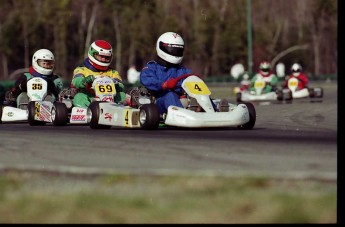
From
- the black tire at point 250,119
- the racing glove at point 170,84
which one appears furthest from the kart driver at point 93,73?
the black tire at point 250,119

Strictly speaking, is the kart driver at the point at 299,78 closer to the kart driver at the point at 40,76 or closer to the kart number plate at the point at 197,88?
the kart driver at the point at 40,76

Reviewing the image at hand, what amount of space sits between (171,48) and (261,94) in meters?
13.5

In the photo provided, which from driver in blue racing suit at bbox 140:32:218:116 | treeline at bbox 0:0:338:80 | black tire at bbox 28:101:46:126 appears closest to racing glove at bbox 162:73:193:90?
driver in blue racing suit at bbox 140:32:218:116

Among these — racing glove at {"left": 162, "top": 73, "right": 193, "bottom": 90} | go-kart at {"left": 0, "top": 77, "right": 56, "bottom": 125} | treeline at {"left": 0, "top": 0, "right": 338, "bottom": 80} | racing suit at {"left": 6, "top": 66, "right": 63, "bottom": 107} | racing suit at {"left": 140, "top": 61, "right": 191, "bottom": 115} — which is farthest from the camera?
treeline at {"left": 0, "top": 0, "right": 338, "bottom": 80}

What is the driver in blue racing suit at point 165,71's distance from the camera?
12.7 m

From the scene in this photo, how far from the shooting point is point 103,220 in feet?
19.2

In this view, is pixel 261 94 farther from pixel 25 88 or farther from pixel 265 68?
pixel 25 88

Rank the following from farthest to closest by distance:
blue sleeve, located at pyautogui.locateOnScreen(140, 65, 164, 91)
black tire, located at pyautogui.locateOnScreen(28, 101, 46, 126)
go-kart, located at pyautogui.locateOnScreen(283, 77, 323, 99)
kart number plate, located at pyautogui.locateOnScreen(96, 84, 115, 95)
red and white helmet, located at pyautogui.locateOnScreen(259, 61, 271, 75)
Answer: go-kart, located at pyautogui.locateOnScreen(283, 77, 323, 99) < red and white helmet, located at pyautogui.locateOnScreen(259, 61, 271, 75) < black tire, located at pyautogui.locateOnScreen(28, 101, 46, 126) < kart number plate, located at pyautogui.locateOnScreen(96, 84, 115, 95) < blue sleeve, located at pyautogui.locateOnScreen(140, 65, 164, 91)

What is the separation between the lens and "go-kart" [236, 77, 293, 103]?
26.1m

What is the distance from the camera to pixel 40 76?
16109mm

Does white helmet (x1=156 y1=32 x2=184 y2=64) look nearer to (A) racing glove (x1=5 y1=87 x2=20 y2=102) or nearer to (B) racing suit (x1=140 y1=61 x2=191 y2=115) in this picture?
(B) racing suit (x1=140 y1=61 x2=191 y2=115)

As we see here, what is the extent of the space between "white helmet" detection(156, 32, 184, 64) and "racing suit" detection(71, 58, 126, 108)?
1478 mm

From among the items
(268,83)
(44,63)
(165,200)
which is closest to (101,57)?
(44,63)

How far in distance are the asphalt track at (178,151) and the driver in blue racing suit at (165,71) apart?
639 millimetres
